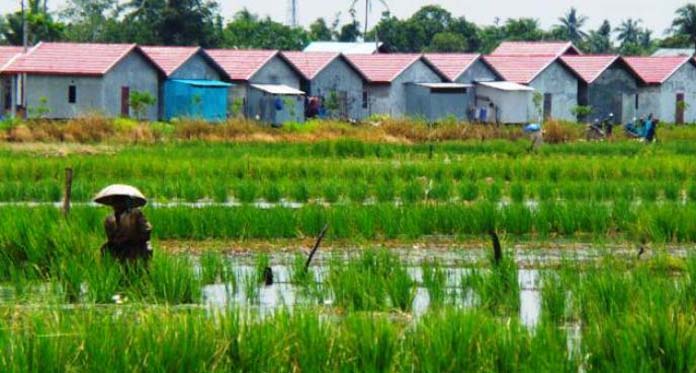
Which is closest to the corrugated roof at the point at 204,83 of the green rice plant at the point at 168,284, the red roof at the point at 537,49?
the red roof at the point at 537,49

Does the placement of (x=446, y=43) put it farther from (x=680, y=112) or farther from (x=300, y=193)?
(x=300, y=193)

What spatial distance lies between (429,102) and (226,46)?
49.4 ft

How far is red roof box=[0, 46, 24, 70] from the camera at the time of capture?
129 ft

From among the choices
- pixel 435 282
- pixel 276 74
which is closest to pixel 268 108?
pixel 276 74

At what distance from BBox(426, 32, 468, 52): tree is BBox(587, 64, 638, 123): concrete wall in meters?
19.7

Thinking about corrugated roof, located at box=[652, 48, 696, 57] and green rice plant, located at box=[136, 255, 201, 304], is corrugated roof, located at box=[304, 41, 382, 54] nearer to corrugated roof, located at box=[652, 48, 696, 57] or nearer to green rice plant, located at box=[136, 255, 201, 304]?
corrugated roof, located at box=[652, 48, 696, 57]

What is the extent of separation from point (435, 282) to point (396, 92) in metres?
34.1

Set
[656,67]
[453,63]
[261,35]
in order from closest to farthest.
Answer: [453,63] → [656,67] → [261,35]

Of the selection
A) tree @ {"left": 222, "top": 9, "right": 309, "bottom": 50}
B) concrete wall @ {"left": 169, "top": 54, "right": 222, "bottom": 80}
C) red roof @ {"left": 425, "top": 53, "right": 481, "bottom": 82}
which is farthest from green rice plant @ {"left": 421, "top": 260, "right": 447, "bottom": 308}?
tree @ {"left": 222, "top": 9, "right": 309, "bottom": 50}

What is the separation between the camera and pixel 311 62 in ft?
139

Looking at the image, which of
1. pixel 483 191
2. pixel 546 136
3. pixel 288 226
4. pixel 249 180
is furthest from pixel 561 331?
pixel 546 136

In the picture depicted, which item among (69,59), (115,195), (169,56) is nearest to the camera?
(115,195)

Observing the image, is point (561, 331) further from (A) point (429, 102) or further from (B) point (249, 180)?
(A) point (429, 102)

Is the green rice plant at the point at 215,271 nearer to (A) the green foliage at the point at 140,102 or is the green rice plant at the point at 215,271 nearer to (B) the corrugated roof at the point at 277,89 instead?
(A) the green foliage at the point at 140,102
